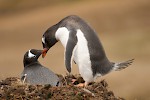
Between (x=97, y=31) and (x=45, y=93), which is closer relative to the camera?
(x=45, y=93)

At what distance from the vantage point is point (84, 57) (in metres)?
8.53

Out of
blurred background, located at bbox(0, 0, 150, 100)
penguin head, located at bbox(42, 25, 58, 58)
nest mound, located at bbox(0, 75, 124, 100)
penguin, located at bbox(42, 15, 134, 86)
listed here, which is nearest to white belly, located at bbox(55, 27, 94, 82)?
penguin, located at bbox(42, 15, 134, 86)

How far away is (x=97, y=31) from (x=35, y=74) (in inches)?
529

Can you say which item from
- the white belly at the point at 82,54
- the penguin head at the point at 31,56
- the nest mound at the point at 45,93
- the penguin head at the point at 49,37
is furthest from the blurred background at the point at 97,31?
the nest mound at the point at 45,93

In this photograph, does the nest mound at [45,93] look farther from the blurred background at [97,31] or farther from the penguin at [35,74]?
the blurred background at [97,31]

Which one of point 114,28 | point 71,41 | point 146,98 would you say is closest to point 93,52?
point 71,41

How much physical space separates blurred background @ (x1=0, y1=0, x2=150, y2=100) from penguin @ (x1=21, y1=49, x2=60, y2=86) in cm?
568

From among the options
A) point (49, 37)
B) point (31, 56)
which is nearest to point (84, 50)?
point (49, 37)

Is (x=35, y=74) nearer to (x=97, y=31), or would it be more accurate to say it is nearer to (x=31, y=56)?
(x=31, y=56)

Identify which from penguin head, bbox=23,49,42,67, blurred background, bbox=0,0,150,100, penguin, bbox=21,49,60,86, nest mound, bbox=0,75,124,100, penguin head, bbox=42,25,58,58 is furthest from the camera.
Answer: blurred background, bbox=0,0,150,100

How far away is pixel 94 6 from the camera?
25641 millimetres

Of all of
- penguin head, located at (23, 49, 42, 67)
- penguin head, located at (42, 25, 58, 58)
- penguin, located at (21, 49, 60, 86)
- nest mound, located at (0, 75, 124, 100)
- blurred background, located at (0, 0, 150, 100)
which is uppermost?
blurred background, located at (0, 0, 150, 100)

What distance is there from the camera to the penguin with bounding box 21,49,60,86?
26.0 feet

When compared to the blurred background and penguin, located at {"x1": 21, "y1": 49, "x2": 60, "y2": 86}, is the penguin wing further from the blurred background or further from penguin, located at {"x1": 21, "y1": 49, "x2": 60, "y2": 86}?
the blurred background
